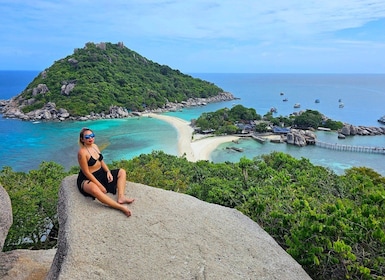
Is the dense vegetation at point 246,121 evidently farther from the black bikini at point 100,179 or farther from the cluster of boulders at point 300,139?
the black bikini at point 100,179

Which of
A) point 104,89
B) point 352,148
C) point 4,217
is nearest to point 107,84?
point 104,89

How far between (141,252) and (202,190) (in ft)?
27.3

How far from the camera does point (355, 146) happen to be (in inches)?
1807

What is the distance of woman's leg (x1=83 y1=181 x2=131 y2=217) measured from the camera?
554cm

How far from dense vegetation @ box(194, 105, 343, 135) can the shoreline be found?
2.49 meters

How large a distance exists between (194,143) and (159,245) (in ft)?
136

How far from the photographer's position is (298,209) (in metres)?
7.84

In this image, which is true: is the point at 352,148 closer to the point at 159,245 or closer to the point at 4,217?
the point at 159,245

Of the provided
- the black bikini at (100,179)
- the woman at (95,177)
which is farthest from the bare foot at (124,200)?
the black bikini at (100,179)

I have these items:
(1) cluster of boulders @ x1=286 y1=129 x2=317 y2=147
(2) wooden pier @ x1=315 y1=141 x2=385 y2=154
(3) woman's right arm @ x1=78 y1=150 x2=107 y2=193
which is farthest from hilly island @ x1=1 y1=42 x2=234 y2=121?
(3) woman's right arm @ x1=78 y1=150 x2=107 y2=193

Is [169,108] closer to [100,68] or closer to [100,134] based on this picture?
[100,68]

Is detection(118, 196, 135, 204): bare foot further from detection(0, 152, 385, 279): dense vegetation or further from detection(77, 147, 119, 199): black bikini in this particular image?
detection(0, 152, 385, 279): dense vegetation

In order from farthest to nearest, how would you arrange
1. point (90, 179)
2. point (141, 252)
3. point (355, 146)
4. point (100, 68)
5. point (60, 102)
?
point (100, 68) < point (60, 102) < point (355, 146) < point (90, 179) < point (141, 252)

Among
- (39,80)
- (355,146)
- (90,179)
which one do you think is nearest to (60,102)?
→ (39,80)
